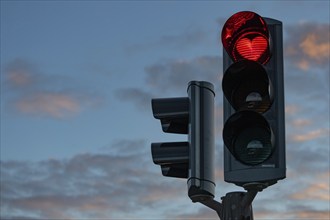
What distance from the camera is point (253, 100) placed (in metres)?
5.51

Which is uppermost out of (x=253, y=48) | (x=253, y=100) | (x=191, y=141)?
(x=253, y=48)

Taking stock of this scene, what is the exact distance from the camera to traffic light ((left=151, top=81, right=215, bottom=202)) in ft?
18.8

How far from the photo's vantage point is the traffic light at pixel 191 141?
5730 mm

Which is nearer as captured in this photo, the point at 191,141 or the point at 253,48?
the point at 253,48

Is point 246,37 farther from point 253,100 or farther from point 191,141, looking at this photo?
point 191,141

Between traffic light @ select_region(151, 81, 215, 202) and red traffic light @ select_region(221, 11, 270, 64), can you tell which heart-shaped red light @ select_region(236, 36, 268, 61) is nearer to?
red traffic light @ select_region(221, 11, 270, 64)

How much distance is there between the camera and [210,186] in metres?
5.70

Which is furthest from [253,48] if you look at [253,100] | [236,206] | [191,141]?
[236,206]

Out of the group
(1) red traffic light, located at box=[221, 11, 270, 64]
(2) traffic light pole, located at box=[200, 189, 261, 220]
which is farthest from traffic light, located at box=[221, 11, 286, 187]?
(2) traffic light pole, located at box=[200, 189, 261, 220]

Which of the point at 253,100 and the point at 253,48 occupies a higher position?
the point at 253,48

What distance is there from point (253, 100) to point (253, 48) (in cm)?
30

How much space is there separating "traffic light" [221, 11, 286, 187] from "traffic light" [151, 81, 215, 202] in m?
0.30

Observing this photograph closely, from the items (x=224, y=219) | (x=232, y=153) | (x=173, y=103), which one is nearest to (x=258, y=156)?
(x=232, y=153)

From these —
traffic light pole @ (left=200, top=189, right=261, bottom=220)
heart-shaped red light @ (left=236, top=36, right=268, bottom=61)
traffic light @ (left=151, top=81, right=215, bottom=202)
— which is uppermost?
heart-shaped red light @ (left=236, top=36, right=268, bottom=61)
